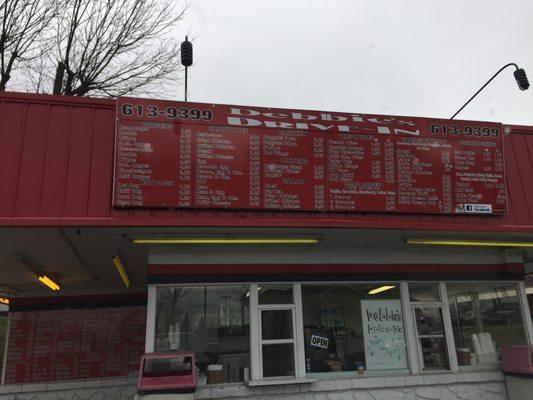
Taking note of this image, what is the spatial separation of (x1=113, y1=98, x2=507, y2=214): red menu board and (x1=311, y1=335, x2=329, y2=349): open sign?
93.5 inches

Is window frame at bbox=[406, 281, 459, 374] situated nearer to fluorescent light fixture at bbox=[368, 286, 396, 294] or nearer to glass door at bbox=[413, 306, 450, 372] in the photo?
glass door at bbox=[413, 306, 450, 372]

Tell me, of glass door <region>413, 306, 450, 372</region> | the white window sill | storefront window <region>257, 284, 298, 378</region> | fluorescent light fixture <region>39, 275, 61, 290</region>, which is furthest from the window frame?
fluorescent light fixture <region>39, 275, 61, 290</region>

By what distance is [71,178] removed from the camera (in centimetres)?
707

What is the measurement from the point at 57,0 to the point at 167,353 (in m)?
10.8

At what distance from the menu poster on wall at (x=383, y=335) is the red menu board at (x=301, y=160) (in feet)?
6.46

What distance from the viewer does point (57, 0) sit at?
1319 cm

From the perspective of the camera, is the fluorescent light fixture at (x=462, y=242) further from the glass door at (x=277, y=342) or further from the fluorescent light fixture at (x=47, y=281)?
the fluorescent light fixture at (x=47, y=281)

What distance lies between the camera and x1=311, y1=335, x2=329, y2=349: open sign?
8.32 m

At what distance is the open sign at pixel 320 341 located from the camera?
8320 millimetres

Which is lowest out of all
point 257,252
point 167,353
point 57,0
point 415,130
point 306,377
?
point 306,377

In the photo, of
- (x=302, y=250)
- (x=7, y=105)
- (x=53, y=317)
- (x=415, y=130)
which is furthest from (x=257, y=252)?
(x=53, y=317)

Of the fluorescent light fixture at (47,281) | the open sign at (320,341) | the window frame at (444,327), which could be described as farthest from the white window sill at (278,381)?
the fluorescent light fixture at (47,281)

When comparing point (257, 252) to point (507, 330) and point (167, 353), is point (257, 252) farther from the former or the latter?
point (507, 330)

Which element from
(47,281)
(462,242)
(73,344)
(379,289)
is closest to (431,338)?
(379,289)
